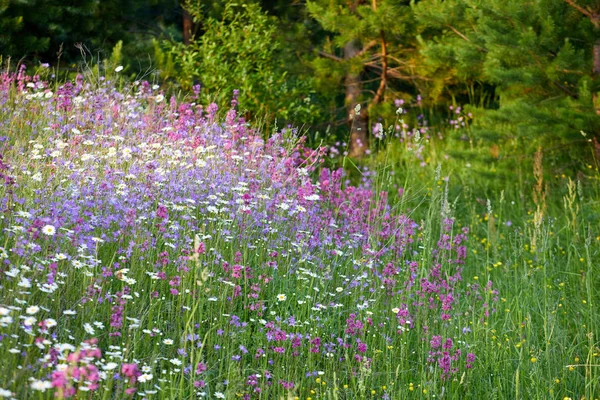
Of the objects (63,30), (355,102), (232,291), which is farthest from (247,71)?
(232,291)

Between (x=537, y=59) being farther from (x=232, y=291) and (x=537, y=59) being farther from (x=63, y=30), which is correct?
(x=63, y=30)

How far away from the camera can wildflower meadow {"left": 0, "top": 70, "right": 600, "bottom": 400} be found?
9.89ft

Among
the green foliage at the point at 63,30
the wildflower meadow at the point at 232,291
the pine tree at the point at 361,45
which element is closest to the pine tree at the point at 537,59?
the wildflower meadow at the point at 232,291

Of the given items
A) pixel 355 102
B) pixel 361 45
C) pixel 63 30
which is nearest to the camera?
pixel 63 30

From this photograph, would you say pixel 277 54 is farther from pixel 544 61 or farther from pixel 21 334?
pixel 21 334

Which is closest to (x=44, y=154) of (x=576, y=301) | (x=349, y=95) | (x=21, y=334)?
(x=21, y=334)

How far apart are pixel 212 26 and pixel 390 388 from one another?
6.11m

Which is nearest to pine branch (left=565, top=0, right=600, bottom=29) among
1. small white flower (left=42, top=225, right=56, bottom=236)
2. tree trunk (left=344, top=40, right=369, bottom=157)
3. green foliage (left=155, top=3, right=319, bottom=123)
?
green foliage (left=155, top=3, right=319, bottom=123)

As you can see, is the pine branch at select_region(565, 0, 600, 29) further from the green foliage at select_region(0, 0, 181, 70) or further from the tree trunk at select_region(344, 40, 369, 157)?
the green foliage at select_region(0, 0, 181, 70)

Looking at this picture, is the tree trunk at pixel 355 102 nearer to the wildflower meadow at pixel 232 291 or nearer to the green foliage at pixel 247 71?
the green foliage at pixel 247 71

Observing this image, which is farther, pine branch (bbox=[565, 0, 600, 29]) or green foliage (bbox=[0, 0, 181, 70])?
green foliage (bbox=[0, 0, 181, 70])

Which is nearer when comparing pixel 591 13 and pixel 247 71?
pixel 591 13

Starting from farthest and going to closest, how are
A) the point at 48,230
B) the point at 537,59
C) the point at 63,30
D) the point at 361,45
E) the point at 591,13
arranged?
the point at 361,45
the point at 63,30
the point at 591,13
the point at 537,59
the point at 48,230

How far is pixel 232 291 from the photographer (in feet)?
12.5
